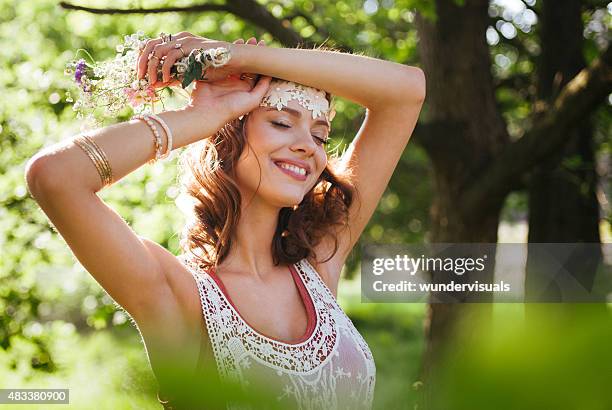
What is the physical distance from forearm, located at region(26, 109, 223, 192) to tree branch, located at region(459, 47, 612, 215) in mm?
2280

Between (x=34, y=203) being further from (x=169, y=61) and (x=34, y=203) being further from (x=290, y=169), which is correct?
(x=169, y=61)

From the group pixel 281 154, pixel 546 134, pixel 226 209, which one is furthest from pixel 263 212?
pixel 546 134

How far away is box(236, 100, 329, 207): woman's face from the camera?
215 centimetres

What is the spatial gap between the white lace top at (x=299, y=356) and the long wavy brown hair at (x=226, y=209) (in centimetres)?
10

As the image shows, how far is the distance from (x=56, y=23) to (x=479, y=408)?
30.5 ft

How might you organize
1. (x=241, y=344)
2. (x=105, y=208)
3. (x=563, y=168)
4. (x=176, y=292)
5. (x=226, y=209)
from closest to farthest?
(x=105, y=208) < (x=176, y=292) < (x=241, y=344) < (x=226, y=209) < (x=563, y=168)

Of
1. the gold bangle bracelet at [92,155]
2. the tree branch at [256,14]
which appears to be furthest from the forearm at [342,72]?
the tree branch at [256,14]

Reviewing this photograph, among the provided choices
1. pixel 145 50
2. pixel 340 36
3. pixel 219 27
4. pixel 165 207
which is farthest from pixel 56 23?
pixel 145 50

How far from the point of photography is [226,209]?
2.26 m

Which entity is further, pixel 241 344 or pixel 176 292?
pixel 241 344

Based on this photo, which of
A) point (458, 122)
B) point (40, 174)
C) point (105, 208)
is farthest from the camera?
point (458, 122)

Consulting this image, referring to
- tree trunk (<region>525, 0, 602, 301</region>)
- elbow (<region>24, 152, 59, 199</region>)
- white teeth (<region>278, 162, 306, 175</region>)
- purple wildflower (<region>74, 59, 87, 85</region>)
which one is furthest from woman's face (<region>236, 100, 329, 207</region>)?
tree trunk (<region>525, 0, 602, 301</region>)

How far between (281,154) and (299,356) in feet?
1.74

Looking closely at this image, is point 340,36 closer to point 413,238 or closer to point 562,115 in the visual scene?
point 562,115
